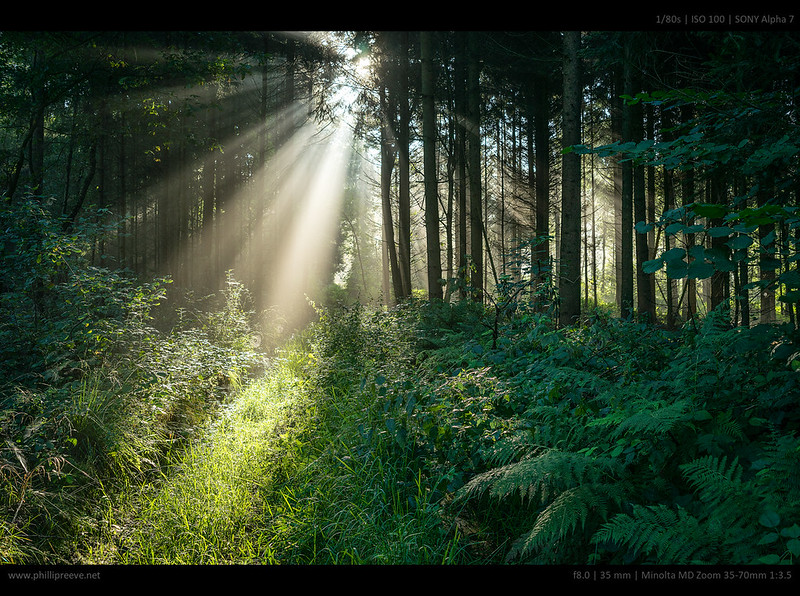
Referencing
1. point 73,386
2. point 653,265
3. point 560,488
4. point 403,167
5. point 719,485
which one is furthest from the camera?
point 403,167

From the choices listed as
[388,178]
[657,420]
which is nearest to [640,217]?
[388,178]

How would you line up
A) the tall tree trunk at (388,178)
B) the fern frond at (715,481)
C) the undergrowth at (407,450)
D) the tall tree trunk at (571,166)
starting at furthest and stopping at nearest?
the tall tree trunk at (388,178), the tall tree trunk at (571,166), the undergrowth at (407,450), the fern frond at (715,481)

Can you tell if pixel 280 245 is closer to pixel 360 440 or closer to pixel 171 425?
pixel 171 425

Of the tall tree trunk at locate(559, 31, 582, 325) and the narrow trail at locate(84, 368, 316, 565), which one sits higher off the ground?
the tall tree trunk at locate(559, 31, 582, 325)

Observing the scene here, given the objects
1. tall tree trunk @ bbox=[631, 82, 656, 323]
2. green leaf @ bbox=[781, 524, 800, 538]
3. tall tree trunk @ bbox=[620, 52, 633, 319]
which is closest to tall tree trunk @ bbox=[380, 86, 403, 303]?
tall tree trunk @ bbox=[620, 52, 633, 319]

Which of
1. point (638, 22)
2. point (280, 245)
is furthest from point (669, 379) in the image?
point (280, 245)

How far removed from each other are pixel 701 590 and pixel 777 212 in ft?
5.57

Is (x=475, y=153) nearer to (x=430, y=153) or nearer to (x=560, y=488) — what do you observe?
(x=430, y=153)

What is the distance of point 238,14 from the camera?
243 centimetres

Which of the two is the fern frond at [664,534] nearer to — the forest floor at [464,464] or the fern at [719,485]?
the forest floor at [464,464]

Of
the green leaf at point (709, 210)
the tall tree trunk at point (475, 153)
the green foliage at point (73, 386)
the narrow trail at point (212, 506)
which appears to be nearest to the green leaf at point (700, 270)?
the green leaf at point (709, 210)

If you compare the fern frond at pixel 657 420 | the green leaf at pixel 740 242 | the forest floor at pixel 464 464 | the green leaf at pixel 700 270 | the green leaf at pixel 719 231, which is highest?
the green leaf at pixel 719 231

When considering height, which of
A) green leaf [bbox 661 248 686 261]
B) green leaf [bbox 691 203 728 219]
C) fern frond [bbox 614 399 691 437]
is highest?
green leaf [bbox 691 203 728 219]

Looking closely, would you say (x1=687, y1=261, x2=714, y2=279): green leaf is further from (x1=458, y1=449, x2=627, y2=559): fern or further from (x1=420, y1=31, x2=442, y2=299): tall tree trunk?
(x1=420, y1=31, x2=442, y2=299): tall tree trunk
